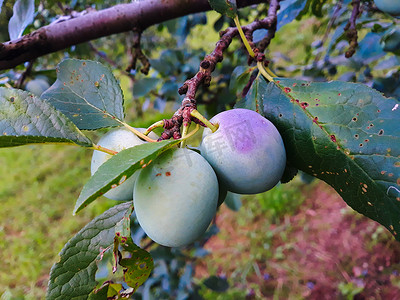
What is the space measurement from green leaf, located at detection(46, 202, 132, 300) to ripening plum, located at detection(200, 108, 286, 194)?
7.8 inches

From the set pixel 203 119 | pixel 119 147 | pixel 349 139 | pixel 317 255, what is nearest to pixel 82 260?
pixel 119 147

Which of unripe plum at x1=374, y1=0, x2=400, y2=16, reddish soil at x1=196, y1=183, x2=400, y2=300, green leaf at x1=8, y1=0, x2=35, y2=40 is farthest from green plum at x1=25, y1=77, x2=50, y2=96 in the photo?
reddish soil at x1=196, y1=183, x2=400, y2=300

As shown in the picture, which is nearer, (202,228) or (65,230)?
(202,228)

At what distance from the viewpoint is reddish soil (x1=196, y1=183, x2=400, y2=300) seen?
2.12 metres

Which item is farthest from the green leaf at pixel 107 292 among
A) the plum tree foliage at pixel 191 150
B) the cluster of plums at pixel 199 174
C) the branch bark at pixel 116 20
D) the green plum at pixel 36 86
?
the green plum at pixel 36 86

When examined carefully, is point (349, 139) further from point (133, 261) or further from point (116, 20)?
point (116, 20)

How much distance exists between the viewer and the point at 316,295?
2115 mm

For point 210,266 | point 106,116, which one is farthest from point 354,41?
point 210,266

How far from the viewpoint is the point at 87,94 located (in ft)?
2.19

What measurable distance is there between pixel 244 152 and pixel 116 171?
22cm

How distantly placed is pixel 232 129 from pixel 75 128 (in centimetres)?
26

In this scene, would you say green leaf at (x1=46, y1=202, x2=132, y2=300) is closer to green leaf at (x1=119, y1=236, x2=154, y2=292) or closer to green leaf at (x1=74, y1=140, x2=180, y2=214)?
green leaf at (x1=119, y1=236, x2=154, y2=292)

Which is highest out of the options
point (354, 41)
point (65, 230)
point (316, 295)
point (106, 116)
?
point (106, 116)

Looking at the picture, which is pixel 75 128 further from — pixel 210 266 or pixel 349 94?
pixel 210 266
